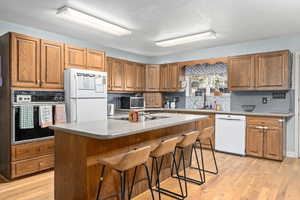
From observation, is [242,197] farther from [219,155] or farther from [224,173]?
[219,155]

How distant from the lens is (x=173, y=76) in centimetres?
577

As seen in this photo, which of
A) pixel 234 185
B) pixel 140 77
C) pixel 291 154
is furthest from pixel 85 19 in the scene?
pixel 291 154

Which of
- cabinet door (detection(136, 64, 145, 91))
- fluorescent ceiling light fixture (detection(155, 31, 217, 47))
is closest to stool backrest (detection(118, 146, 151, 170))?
fluorescent ceiling light fixture (detection(155, 31, 217, 47))

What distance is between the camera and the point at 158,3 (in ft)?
9.29

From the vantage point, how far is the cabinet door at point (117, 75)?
5.12m

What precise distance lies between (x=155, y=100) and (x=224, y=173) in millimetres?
3221

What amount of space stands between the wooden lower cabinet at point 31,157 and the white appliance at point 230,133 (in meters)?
3.47

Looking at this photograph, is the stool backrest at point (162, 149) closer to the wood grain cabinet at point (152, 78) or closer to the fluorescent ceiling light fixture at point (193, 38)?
the fluorescent ceiling light fixture at point (193, 38)

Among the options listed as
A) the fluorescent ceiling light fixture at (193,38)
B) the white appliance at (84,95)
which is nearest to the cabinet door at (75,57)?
the white appliance at (84,95)

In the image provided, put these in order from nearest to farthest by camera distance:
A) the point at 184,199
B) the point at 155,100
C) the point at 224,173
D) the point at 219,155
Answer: the point at 184,199
the point at 224,173
the point at 219,155
the point at 155,100

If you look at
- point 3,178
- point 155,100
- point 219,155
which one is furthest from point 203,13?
point 3,178

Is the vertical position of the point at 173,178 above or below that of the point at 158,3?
below

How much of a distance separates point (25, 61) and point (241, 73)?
4.29 m

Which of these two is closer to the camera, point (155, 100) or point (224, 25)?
point (224, 25)
